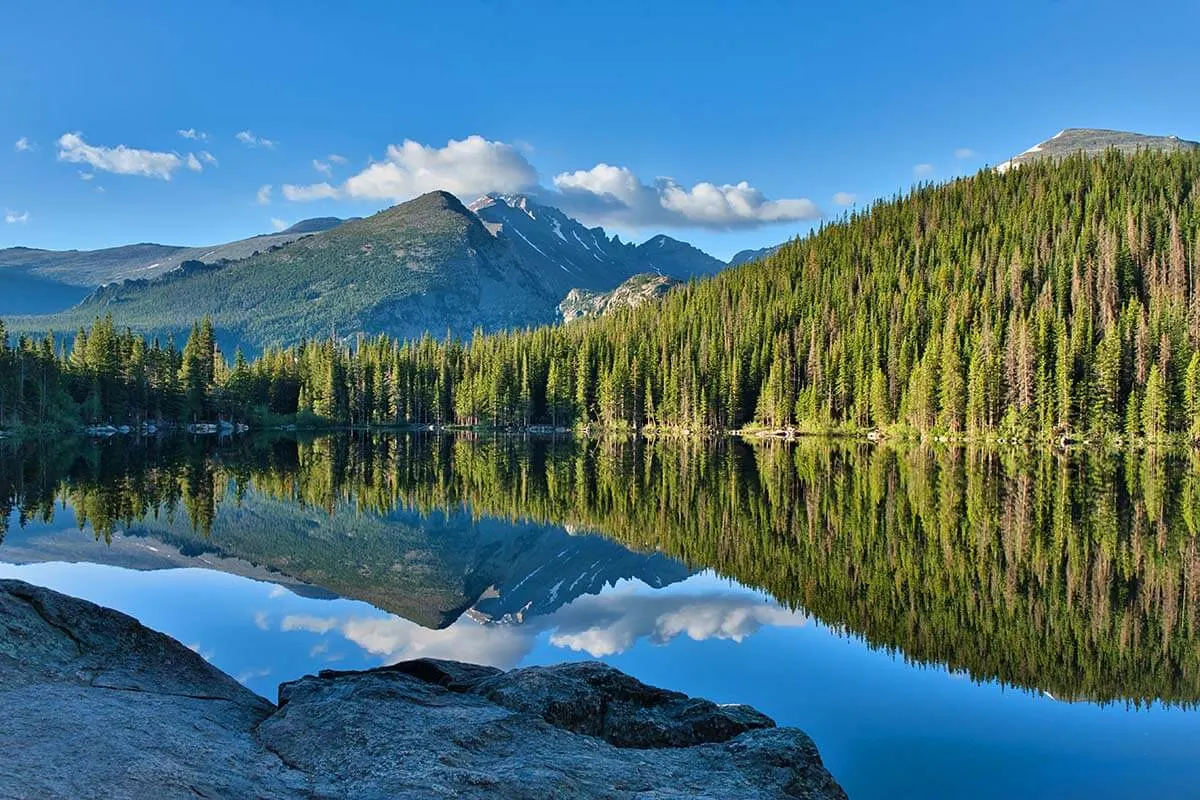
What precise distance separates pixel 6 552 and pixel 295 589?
10.8m

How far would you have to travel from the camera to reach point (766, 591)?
21297mm

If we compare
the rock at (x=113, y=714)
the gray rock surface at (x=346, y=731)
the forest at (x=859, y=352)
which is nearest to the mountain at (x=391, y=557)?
the rock at (x=113, y=714)

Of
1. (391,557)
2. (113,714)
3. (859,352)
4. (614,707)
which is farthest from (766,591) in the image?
(859,352)

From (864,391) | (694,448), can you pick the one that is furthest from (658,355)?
(694,448)

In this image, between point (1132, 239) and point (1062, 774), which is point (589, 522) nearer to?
point (1062, 774)

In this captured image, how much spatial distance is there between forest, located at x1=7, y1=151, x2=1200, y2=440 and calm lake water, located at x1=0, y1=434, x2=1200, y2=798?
49696mm

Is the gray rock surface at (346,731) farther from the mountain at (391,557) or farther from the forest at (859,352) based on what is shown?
the forest at (859,352)

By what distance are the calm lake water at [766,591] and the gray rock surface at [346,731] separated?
3.54 m

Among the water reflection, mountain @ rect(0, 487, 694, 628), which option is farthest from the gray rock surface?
mountain @ rect(0, 487, 694, 628)

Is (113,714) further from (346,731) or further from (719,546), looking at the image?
(719,546)

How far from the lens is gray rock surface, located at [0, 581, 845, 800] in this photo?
6.14 metres

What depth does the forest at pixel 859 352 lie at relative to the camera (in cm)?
8838

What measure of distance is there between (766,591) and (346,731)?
1564 cm

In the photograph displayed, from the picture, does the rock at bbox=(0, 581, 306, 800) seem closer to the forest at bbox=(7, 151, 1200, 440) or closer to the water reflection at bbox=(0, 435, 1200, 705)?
the water reflection at bbox=(0, 435, 1200, 705)
